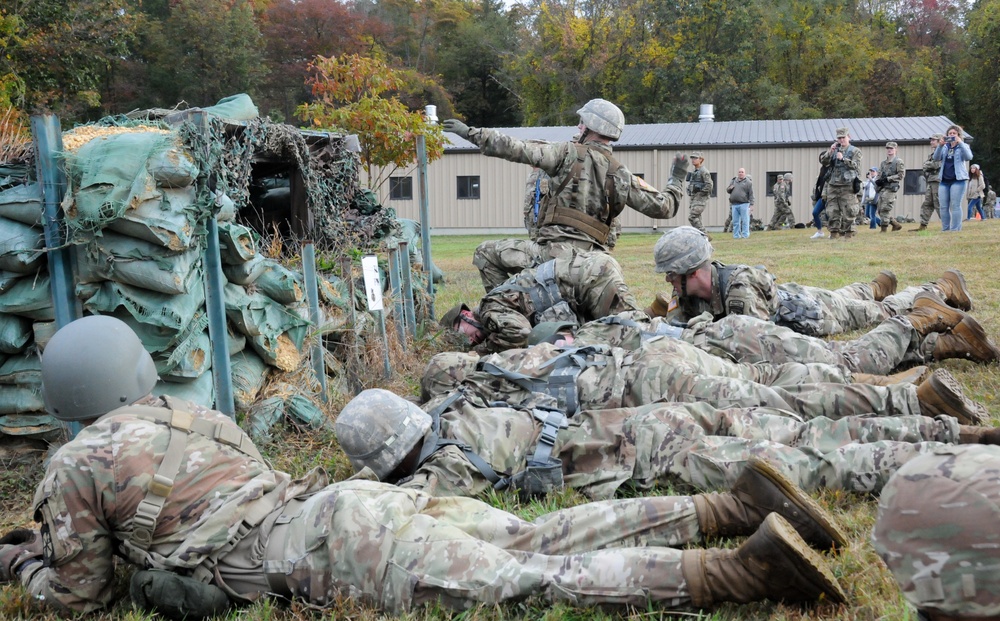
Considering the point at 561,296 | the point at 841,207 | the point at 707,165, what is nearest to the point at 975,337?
the point at 561,296

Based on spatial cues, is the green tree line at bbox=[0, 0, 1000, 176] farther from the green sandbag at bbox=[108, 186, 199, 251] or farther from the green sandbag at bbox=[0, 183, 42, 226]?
the green sandbag at bbox=[108, 186, 199, 251]

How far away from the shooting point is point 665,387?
462cm

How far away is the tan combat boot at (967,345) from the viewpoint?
19.1 ft

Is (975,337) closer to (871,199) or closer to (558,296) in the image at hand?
(558,296)

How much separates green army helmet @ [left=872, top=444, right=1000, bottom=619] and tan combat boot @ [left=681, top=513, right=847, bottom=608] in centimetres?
77

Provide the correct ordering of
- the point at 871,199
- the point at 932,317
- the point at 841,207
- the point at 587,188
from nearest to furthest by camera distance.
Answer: the point at 932,317
the point at 587,188
the point at 841,207
the point at 871,199

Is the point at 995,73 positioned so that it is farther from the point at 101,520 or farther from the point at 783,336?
the point at 101,520

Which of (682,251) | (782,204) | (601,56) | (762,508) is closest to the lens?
(762,508)

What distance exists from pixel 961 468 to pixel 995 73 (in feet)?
148

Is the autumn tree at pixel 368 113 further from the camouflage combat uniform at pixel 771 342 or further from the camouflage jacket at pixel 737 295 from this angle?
the camouflage combat uniform at pixel 771 342

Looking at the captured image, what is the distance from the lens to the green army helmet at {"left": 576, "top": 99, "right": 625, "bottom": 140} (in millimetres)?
8031

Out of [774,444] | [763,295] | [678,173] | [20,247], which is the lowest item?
[774,444]

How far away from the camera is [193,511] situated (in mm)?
3098

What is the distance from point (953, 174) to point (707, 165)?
14013 mm
